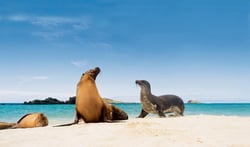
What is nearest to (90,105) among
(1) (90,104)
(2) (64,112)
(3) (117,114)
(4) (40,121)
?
(1) (90,104)

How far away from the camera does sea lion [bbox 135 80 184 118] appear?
11.1 meters

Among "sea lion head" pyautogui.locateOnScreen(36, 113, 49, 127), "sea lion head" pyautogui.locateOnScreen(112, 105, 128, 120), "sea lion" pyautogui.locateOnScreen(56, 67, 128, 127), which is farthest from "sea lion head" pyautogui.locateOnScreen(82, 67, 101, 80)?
"sea lion head" pyautogui.locateOnScreen(36, 113, 49, 127)

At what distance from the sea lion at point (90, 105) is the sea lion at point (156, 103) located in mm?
3091

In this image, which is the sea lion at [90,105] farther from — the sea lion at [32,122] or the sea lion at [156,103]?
the sea lion at [156,103]

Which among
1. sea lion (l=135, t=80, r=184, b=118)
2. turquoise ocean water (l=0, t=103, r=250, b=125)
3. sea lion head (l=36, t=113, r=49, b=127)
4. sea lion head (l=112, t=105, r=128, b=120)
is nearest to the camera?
sea lion head (l=36, t=113, r=49, b=127)

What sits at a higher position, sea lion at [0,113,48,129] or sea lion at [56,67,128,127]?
sea lion at [56,67,128,127]

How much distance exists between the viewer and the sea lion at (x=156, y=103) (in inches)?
439

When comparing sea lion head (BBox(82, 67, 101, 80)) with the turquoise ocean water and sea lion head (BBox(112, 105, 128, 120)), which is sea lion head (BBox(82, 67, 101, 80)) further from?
the turquoise ocean water

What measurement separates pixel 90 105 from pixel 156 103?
4.10 meters

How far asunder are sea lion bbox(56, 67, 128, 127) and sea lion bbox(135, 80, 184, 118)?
309 centimetres

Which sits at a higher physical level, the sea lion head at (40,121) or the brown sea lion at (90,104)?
the brown sea lion at (90,104)

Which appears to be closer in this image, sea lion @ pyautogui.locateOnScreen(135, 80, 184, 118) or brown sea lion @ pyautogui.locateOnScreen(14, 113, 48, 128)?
brown sea lion @ pyautogui.locateOnScreen(14, 113, 48, 128)

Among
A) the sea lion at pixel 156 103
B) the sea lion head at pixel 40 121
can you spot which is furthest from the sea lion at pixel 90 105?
the sea lion at pixel 156 103

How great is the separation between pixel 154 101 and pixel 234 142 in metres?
6.88
